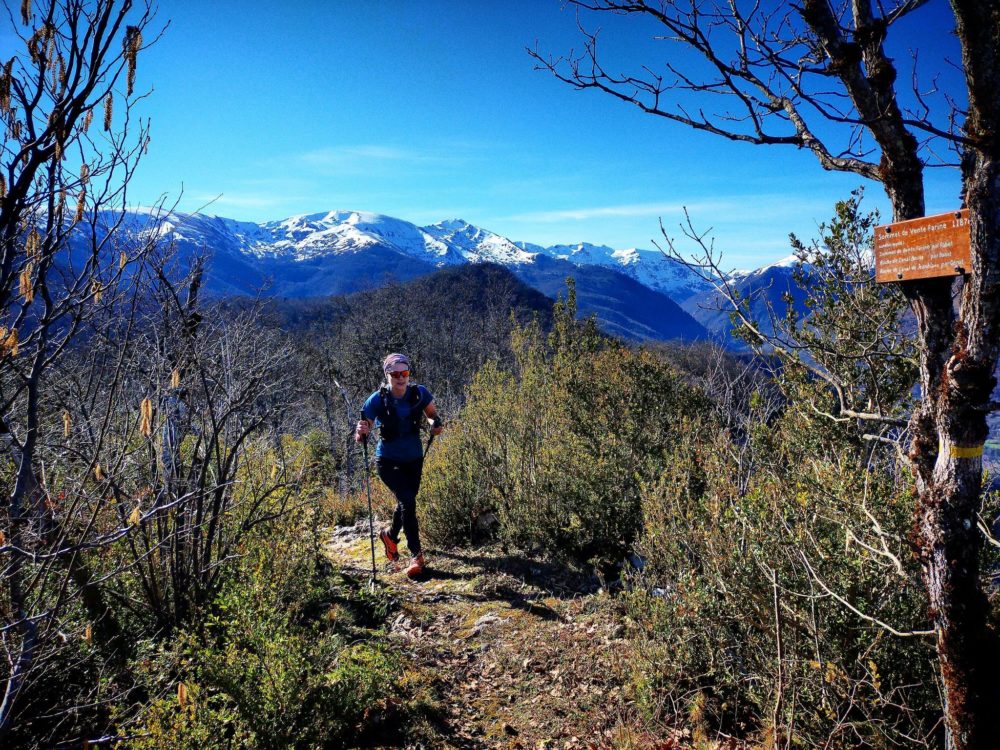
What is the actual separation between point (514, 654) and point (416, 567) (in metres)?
1.53

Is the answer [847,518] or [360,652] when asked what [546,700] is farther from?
[847,518]

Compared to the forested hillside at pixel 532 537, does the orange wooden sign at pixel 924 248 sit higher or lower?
higher

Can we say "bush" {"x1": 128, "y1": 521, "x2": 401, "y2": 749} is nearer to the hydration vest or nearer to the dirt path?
the dirt path

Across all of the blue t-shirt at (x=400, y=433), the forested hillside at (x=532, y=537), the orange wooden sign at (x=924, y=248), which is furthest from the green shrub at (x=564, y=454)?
the orange wooden sign at (x=924, y=248)

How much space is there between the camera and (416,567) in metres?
5.04

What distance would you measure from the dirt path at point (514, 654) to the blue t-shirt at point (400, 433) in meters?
1.19

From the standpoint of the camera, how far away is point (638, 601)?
331cm

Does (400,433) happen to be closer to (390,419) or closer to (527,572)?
(390,419)

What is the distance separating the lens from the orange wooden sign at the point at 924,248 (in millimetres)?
1640

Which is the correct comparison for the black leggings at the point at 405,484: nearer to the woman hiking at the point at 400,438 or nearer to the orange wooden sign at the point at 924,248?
the woman hiking at the point at 400,438

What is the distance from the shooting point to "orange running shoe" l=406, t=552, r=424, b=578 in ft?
16.5

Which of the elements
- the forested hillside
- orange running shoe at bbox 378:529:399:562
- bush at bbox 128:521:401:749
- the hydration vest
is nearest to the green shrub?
the forested hillside

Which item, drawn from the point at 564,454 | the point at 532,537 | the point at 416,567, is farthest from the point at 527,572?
the point at 564,454

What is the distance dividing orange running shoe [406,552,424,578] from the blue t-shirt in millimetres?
955
